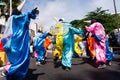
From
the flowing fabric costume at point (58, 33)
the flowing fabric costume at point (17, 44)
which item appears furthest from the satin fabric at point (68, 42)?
the flowing fabric costume at point (17, 44)

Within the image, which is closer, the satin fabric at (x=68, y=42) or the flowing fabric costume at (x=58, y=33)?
the satin fabric at (x=68, y=42)

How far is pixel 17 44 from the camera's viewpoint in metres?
8.75

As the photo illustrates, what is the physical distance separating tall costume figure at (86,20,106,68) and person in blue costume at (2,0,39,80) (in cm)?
326

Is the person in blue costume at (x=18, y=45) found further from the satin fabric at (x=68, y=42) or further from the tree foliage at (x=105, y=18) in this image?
the tree foliage at (x=105, y=18)

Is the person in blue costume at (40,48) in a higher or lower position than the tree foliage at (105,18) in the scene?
lower

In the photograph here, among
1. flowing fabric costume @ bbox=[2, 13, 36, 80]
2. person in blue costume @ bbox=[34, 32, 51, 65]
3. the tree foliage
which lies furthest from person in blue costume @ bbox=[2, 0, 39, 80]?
the tree foliage

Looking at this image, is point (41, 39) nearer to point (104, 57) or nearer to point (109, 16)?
point (104, 57)

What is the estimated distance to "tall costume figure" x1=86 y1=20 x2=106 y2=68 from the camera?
38.4ft

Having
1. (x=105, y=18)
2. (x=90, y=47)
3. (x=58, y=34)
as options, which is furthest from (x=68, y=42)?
(x=105, y=18)

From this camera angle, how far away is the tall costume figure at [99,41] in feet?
38.4

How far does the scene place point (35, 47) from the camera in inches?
579

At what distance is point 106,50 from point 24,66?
4488 mm

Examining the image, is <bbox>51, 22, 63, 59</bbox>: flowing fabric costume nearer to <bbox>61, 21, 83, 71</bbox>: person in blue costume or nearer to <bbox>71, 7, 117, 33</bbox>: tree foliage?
<bbox>61, 21, 83, 71</bbox>: person in blue costume

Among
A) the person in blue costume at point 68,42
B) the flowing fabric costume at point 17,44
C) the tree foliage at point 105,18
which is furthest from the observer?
the tree foliage at point 105,18
